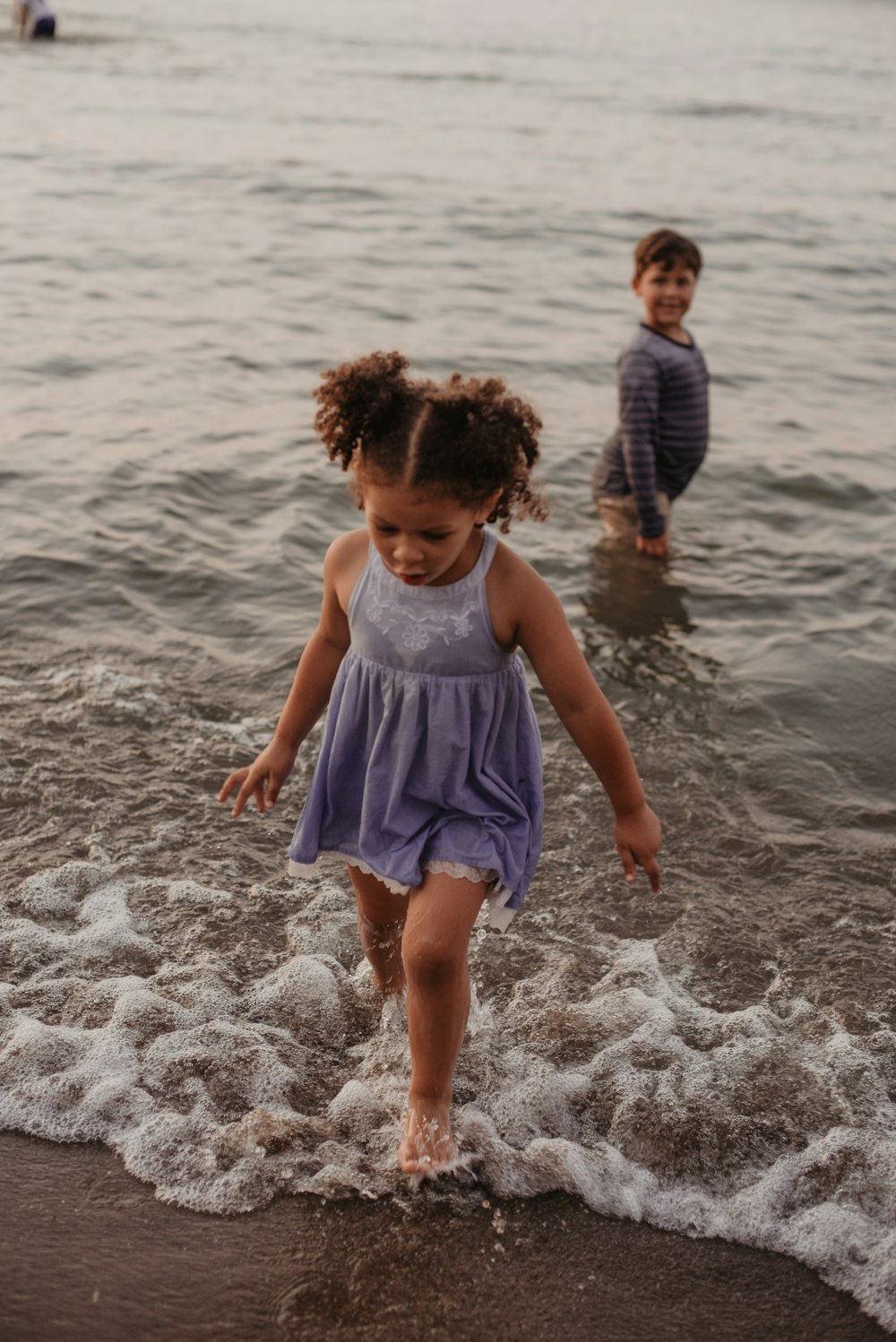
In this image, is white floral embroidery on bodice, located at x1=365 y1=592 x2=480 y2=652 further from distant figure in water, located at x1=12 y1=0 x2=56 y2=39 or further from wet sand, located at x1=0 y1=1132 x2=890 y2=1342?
distant figure in water, located at x1=12 y1=0 x2=56 y2=39

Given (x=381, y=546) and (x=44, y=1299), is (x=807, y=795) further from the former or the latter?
(x=44, y=1299)

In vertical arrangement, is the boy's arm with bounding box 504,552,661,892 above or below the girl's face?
below

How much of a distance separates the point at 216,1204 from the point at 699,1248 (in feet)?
3.21

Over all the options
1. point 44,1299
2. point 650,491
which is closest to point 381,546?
point 44,1299

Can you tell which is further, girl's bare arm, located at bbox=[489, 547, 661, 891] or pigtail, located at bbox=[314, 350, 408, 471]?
girl's bare arm, located at bbox=[489, 547, 661, 891]

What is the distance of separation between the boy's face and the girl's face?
3404 millimetres

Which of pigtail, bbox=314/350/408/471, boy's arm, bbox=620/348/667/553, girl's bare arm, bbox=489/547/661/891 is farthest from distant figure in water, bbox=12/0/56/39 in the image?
girl's bare arm, bbox=489/547/661/891

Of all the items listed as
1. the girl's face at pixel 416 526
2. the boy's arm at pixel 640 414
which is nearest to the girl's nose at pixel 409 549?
the girl's face at pixel 416 526

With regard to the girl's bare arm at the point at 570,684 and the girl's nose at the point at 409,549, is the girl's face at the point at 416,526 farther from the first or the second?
the girl's bare arm at the point at 570,684

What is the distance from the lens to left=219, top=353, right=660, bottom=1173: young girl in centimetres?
259

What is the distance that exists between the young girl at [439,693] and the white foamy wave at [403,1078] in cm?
29

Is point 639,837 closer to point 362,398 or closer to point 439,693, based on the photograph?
point 439,693

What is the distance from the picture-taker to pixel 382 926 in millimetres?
3225

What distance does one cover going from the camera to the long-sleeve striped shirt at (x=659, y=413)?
577 cm
